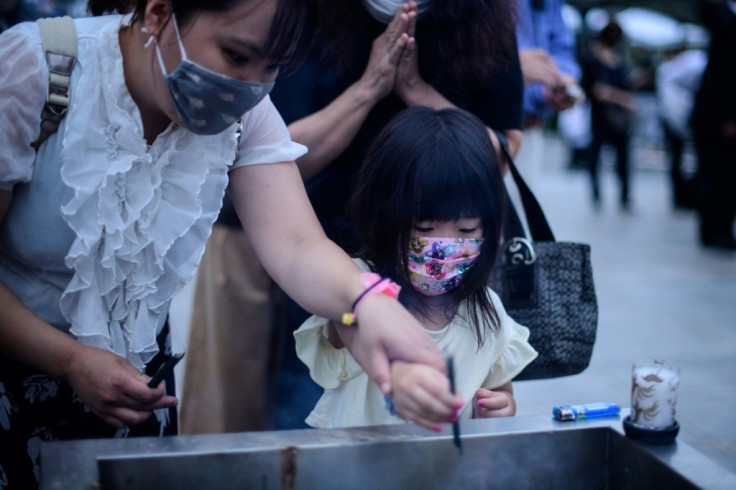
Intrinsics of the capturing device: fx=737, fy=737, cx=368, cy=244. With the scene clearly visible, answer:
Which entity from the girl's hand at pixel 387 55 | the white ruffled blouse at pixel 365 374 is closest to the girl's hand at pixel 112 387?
the white ruffled blouse at pixel 365 374

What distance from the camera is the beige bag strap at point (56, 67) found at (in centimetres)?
123

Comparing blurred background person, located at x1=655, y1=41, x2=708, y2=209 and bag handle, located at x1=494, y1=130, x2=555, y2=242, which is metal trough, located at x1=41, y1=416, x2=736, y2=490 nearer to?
bag handle, located at x1=494, y1=130, x2=555, y2=242

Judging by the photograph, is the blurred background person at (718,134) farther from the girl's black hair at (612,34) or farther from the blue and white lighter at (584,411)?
the blue and white lighter at (584,411)

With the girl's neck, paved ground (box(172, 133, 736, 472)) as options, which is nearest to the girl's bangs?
the girl's neck

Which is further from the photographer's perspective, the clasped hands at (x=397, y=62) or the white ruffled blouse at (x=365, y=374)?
the clasped hands at (x=397, y=62)

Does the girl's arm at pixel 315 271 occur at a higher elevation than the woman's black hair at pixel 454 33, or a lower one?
lower

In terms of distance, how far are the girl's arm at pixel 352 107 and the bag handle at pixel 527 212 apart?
13.2 inches

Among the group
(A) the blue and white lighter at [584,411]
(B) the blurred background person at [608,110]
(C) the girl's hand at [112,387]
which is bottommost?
(B) the blurred background person at [608,110]

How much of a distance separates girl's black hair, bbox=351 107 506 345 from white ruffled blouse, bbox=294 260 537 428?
4cm

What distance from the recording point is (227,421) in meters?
2.67

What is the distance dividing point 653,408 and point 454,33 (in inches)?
39.5

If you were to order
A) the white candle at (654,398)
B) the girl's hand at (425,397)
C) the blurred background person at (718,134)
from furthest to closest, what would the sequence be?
the blurred background person at (718,134) → the white candle at (654,398) → the girl's hand at (425,397)

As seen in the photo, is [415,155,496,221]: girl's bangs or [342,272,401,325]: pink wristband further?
[415,155,496,221]: girl's bangs

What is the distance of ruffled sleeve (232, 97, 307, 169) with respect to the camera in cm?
142
